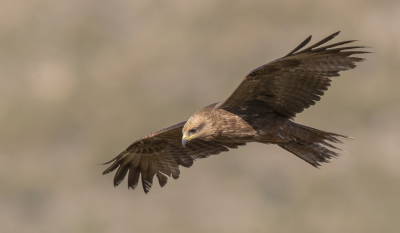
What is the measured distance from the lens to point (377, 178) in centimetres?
3097

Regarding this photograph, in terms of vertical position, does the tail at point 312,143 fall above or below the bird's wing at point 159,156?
below

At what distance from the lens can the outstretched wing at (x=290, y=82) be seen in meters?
13.2

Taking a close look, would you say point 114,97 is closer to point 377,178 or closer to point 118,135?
point 118,135

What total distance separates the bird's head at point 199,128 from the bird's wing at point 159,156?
5.21 ft

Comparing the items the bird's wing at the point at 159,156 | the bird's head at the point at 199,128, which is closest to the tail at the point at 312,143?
the bird's head at the point at 199,128

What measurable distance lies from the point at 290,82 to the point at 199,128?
4.65 ft

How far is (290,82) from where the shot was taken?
13945mm

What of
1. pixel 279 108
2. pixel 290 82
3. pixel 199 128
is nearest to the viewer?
pixel 290 82

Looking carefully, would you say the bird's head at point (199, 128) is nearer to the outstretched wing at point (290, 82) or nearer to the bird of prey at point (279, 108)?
the bird of prey at point (279, 108)

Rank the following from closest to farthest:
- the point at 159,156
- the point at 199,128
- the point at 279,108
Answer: the point at 199,128
the point at 279,108
the point at 159,156

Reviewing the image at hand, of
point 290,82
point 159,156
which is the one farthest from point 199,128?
point 159,156

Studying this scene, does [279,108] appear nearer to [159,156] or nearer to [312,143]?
[312,143]

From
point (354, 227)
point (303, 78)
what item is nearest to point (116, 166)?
point (303, 78)

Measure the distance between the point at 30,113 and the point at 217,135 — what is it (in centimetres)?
2346
